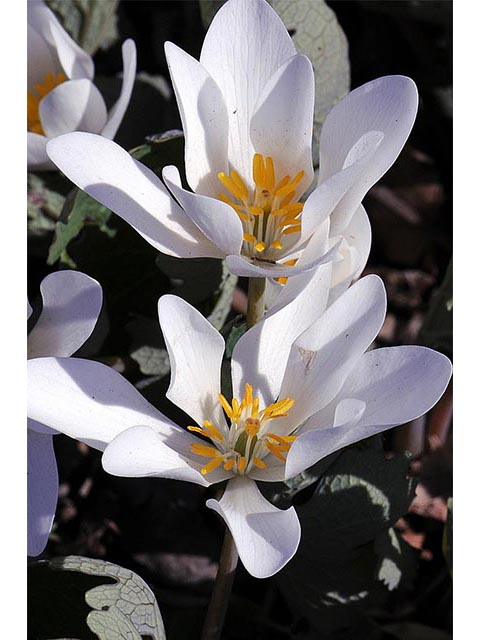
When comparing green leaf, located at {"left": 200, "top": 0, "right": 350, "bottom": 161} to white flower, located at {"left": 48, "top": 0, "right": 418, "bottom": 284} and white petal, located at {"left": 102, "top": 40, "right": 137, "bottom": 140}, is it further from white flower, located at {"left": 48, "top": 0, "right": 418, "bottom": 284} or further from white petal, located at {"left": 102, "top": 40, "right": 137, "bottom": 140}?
white flower, located at {"left": 48, "top": 0, "right": 418, "bottom": 284}

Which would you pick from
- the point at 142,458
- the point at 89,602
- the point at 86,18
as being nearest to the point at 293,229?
the point at 142,458

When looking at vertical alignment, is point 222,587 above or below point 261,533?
below

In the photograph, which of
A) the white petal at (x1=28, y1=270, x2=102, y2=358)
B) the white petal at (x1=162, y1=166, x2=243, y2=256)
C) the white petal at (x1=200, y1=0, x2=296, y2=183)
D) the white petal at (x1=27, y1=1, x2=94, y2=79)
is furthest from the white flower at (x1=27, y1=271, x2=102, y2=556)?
the white petal at (x1=27, y1=1, x2=94, y2=79)

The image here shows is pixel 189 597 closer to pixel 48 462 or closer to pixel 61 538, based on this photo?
pixel 61 538

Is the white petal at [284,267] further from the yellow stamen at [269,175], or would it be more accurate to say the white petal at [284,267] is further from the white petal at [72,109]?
the white petal at [72,109]

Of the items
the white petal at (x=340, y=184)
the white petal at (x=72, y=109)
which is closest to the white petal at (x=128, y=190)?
the white petal at (x=340, y=184)

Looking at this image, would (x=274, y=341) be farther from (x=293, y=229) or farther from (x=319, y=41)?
(x=319, y=41)

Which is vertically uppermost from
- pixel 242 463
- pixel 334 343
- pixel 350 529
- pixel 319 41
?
pixel 319 41
